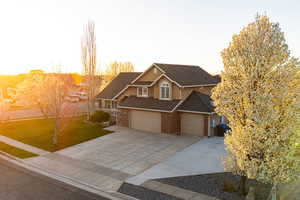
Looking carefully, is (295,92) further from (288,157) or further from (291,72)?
(288,157)

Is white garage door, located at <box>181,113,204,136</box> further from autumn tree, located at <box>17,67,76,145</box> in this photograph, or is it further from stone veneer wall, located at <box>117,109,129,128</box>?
autumn tree, located at <box>17,67,76,145</box>

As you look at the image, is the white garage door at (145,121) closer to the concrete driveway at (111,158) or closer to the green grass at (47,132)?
the concrete driveway at (111,158)

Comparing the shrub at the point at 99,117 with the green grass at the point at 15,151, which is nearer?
the green grass at the point at 15,151

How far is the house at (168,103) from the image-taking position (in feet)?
70.0

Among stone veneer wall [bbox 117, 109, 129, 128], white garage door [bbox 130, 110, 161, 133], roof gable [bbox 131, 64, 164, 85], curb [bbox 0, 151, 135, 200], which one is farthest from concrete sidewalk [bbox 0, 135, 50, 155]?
roof gable [bbox 131, 64, 164, 85]

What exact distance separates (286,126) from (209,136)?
39.9 feet

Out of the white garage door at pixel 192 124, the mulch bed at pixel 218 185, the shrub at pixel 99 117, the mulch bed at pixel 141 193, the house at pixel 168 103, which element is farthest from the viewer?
the shrub at pixel 99 117

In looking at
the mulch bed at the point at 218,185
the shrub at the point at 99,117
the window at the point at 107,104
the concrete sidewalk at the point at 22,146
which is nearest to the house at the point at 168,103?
the window at the point at 107,104

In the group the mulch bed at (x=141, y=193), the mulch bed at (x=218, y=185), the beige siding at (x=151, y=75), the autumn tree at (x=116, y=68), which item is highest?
the autumn tree at (x=116, y=68)

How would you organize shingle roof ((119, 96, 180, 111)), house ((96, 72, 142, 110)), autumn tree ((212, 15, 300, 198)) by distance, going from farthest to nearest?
house ((96, 72, 142, 110))
shingle roof ((119, 96, 180, 111))
autumn tree ((212, 15, 300, 198))

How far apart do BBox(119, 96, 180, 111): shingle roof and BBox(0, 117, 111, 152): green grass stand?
428 centimetres

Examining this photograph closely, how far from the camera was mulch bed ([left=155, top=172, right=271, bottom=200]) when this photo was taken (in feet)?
34.7

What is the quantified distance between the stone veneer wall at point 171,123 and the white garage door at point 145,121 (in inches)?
24.2

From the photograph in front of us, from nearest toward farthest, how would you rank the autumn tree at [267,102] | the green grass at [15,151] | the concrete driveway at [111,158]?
the autumn tree at [267,102] → the concrete driveway at [111,158] → the green grass at [15,151]
